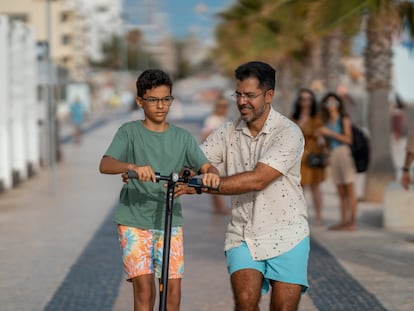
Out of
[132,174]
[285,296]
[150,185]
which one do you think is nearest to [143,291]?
[150,185]

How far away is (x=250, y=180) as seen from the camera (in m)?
5.01

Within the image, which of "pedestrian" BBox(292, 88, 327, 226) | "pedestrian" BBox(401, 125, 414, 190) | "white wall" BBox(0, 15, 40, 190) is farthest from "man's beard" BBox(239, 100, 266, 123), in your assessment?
"white wall" BBox(0, 15, 40, 190)

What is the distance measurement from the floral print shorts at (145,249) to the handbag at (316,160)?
Result: 7033 millimetres

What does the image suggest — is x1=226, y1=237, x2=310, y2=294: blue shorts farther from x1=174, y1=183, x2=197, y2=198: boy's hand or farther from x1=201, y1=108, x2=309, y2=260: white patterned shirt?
x1=174, y1=183, x2=197, y2=198: boy's hand

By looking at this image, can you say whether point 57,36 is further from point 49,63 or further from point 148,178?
point 148,178

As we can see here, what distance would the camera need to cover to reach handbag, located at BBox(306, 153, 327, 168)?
12391mm

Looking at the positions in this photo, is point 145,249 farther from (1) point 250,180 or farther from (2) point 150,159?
(1) point 250,180

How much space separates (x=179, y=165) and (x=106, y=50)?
127997 millimetres

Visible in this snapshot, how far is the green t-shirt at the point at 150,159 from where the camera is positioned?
17.7 feet

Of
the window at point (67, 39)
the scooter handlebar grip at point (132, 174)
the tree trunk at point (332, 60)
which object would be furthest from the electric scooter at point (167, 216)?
the window at point (67, 39)

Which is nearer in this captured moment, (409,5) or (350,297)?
(350,297)

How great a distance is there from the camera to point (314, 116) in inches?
480

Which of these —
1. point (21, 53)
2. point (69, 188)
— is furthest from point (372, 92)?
point (21, 53)

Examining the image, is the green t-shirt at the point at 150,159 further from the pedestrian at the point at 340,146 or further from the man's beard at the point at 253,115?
the pedestrian at the point at 340,146
